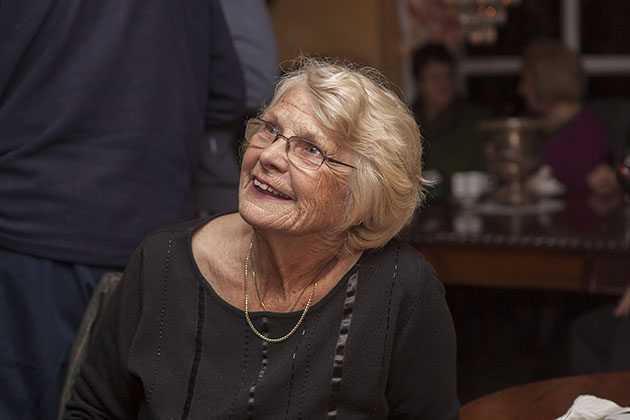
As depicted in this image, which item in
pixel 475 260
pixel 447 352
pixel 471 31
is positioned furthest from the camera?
pixel 471 31

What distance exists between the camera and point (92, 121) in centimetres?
192

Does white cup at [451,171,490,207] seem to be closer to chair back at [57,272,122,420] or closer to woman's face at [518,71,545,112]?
woman's face at [518,71,545,112]

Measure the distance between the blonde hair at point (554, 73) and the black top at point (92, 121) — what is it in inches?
103

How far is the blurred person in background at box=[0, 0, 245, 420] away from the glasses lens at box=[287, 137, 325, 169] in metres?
0.54

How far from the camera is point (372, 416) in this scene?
164 cm

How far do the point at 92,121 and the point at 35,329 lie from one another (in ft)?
1.64

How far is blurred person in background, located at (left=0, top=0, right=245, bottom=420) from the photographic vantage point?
1868mm

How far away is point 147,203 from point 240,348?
0.51 meters

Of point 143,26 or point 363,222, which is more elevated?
point 143,26

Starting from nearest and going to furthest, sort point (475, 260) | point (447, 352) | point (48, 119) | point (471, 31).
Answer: point (447, 352), point (48, 119), point (475, 260), point (471, 31)

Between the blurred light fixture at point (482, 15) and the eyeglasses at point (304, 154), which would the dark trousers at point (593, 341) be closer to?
the eyeglasses at point (304, 154)

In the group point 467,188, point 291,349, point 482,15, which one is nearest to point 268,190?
point 291,349

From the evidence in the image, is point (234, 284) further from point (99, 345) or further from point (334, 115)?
point (334, 115)

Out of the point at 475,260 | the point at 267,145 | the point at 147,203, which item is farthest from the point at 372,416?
the point at 475,260
